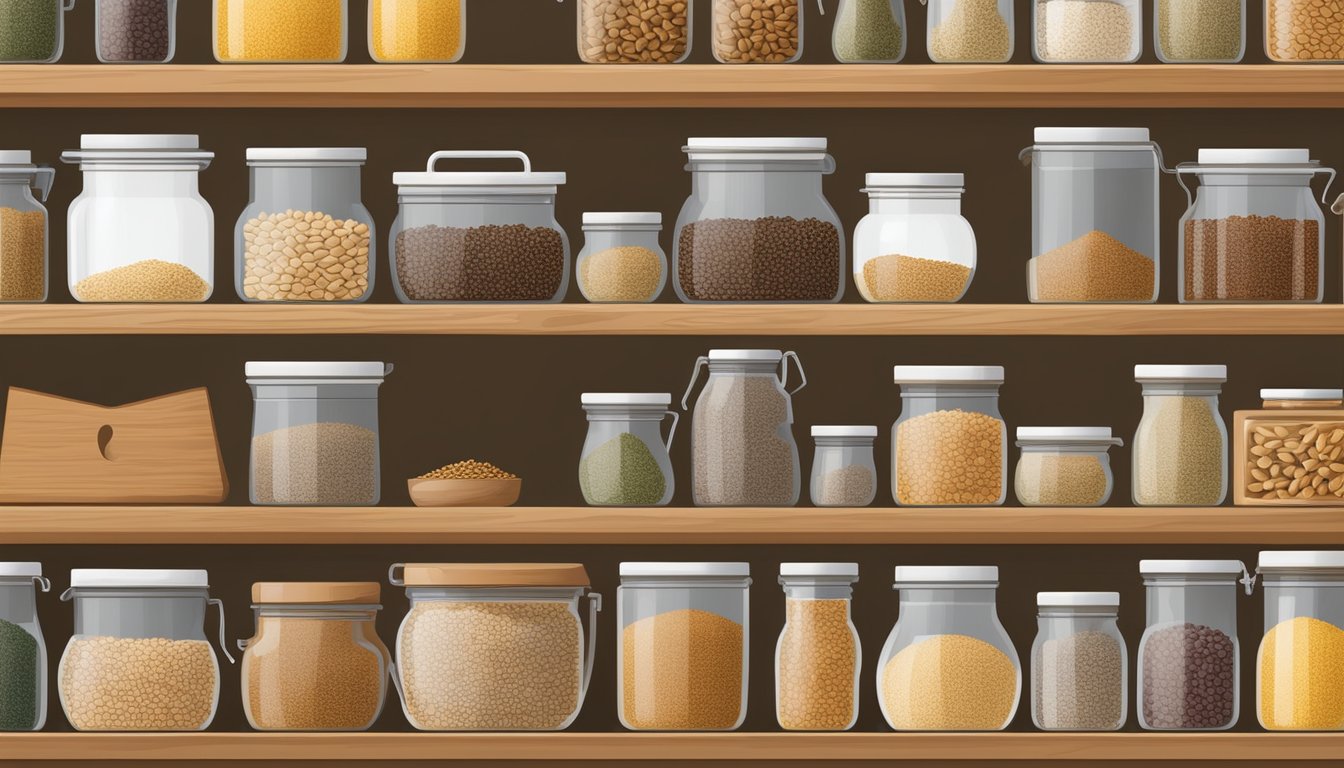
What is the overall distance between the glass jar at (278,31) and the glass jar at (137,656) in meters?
0.63

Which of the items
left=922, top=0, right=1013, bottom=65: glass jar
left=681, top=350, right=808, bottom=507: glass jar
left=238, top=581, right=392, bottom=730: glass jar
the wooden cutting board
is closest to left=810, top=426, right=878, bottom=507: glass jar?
left=681, top=350, right=808, bottom=507: glass jar

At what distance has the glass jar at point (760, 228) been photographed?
6.70 ft

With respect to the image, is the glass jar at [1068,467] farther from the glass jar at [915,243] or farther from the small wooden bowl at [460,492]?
the small wooden bowl at [460,492]

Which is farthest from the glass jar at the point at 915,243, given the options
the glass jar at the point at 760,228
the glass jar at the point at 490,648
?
the glass jar at the point at 490,648

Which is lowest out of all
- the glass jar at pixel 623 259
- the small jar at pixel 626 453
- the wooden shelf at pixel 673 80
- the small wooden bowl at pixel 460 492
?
the small wooden bowl at pixel 460 492

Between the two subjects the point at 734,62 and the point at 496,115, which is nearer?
the point at 734,62

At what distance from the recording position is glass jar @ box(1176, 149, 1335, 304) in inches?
80.5

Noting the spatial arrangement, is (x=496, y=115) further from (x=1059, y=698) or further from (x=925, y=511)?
(x=1059, y=698)

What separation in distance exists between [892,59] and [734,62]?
0.63ft

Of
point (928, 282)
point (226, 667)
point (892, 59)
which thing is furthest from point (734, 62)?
point (226, 667)

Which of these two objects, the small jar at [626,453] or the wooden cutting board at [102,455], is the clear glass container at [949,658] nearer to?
the small jar at [626,453]

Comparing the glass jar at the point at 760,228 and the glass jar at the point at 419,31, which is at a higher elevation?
the glass jar at the point at 419,31

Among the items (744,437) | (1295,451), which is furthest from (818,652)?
(1295,451)

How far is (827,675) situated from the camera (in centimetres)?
205
